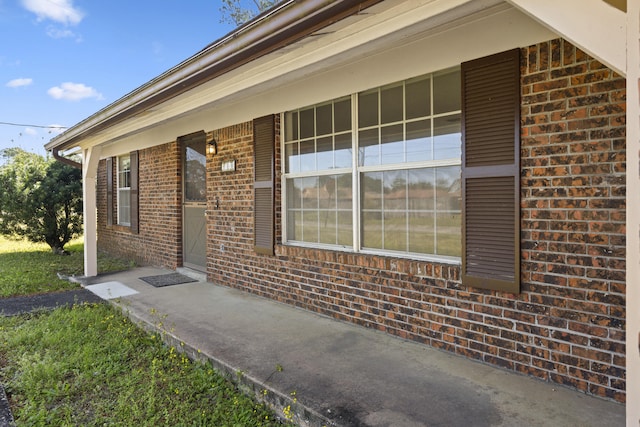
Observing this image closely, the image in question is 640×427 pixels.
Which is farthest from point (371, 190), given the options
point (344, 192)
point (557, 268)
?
point (557, 268)

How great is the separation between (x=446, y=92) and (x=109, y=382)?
363cm

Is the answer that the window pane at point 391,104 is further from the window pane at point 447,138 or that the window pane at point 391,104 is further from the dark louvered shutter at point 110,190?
the dark louvered shutter at point 110,190

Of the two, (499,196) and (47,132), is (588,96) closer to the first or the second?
(499,196)

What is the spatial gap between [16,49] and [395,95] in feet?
72.8

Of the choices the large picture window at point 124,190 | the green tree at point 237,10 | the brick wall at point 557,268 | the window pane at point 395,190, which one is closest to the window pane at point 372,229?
the window pane at point 395,190

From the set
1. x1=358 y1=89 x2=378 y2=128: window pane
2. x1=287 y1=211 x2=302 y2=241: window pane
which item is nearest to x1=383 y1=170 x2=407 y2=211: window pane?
x1=358 y1=89 x2=378 y2=128: window pane

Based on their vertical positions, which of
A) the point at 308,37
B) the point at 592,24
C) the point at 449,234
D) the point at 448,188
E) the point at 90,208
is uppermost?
the point at 308,37

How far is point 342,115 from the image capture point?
4.36 m

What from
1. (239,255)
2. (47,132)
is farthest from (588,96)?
(47,132)

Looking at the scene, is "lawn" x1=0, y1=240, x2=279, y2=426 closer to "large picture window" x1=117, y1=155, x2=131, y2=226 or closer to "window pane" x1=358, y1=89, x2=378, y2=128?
"window pane" x1=358, y1=89, x2=378, y2=128

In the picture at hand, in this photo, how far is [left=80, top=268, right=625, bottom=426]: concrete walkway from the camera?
2.36m

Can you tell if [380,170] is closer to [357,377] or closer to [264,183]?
[264,183]

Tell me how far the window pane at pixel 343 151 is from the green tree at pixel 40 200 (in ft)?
28.2

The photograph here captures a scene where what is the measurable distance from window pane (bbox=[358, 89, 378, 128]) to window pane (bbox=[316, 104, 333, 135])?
45cm
